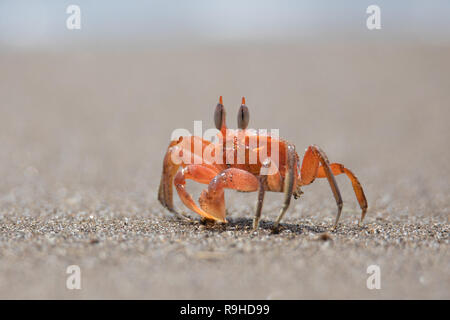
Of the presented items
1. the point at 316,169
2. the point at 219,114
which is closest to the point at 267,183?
the point at 316,169

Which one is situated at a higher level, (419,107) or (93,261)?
(419,107)

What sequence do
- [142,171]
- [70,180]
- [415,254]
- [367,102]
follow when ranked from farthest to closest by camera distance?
[367,102] < [142,171] < [70,180] < [415,254]

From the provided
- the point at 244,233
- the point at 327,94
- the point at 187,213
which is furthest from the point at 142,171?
the point at 327,94

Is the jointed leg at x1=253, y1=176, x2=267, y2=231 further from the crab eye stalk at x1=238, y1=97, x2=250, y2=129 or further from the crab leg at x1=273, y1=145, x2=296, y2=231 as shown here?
the crab eye stalk at x1=238, y1=97, x2=250, y2=129

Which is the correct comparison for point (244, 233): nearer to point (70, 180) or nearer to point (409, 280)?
point (409, 280)

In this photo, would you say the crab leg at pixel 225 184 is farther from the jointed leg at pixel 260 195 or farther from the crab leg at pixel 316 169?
the crab leg at pixel 316 169

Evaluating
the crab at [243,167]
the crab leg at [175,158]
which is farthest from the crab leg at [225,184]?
the crab leg at [175,158]

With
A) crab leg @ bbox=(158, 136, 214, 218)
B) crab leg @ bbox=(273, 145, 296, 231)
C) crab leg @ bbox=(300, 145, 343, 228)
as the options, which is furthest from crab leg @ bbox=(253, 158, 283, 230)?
crab leg @ bbox=(158, 136, 214, 218)
